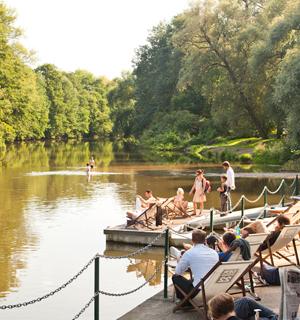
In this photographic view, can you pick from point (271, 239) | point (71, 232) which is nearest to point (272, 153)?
point (71, 232)

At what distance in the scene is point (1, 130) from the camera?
66.1 m

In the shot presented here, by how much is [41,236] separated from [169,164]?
Result: 112ft

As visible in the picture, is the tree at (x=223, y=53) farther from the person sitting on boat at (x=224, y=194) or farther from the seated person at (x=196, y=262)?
the seated person at (x=196, y=262)

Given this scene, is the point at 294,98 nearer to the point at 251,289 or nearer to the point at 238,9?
the point at 238,9

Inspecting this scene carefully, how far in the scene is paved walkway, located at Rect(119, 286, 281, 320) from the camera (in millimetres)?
9750

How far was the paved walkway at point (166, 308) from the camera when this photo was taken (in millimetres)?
9750

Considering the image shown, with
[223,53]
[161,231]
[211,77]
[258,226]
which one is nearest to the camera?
[258,226]

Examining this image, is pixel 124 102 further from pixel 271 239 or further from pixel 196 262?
pixel 196 262

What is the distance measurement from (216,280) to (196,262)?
2.04 feet

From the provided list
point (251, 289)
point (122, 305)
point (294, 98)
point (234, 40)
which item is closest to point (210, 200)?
point (294, 98)

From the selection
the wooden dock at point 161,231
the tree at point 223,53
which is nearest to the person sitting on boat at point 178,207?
the wooden dock at point 161,231

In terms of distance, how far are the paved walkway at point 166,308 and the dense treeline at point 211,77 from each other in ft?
100.0

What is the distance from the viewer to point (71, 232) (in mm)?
21297

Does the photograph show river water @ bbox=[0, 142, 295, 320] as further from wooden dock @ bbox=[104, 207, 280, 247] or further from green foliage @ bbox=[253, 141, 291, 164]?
green foliage @ bbox=[253, 141, 291, 164]
